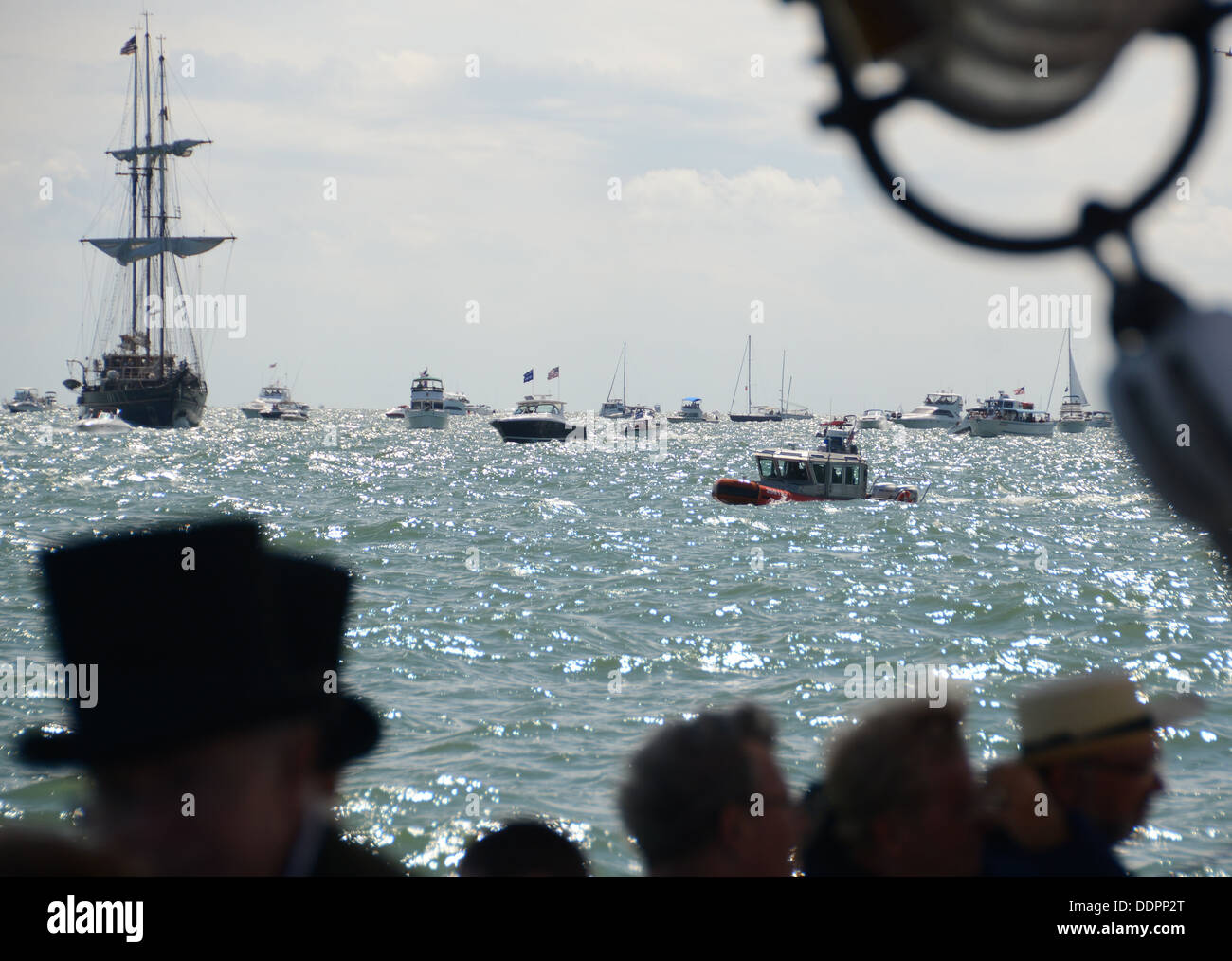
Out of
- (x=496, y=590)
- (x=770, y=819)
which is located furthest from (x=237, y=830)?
(x=496, y=590)

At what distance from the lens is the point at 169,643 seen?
1810mm

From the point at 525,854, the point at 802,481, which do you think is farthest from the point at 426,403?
the point at 525,854

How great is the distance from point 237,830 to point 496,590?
1914 centimetres

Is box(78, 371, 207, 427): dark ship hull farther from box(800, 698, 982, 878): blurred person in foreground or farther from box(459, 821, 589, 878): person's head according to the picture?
box(800, 698, 982, 878): blurred person in foreground

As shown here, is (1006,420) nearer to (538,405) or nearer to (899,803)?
(538,405)

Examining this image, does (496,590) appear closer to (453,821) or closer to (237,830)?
(453,821)

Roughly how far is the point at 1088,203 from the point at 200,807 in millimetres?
1511

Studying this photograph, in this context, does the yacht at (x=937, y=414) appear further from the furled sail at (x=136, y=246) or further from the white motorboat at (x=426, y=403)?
the furled sail at (x=136, y=246)

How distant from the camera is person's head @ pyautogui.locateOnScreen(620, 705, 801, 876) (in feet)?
7.02

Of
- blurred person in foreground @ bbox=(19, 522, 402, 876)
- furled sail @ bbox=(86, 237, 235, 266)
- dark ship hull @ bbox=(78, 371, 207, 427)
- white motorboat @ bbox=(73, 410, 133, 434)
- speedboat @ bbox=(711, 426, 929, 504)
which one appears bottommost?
speedboat @ bbox=(711, 426, 929, 504)

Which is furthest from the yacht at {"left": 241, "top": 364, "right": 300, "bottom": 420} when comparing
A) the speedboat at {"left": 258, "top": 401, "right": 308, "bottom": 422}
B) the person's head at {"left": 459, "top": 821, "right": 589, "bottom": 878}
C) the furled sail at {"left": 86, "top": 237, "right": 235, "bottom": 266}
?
the person's head at {"left": 459, "top": 821, "right": 589, "bottom": 878}

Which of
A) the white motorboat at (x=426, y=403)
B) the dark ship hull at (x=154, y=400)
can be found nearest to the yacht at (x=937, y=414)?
the white motorboat at (x=426, y=403)

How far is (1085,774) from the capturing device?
2381mm

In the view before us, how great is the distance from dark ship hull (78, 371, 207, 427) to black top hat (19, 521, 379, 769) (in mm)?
91751
